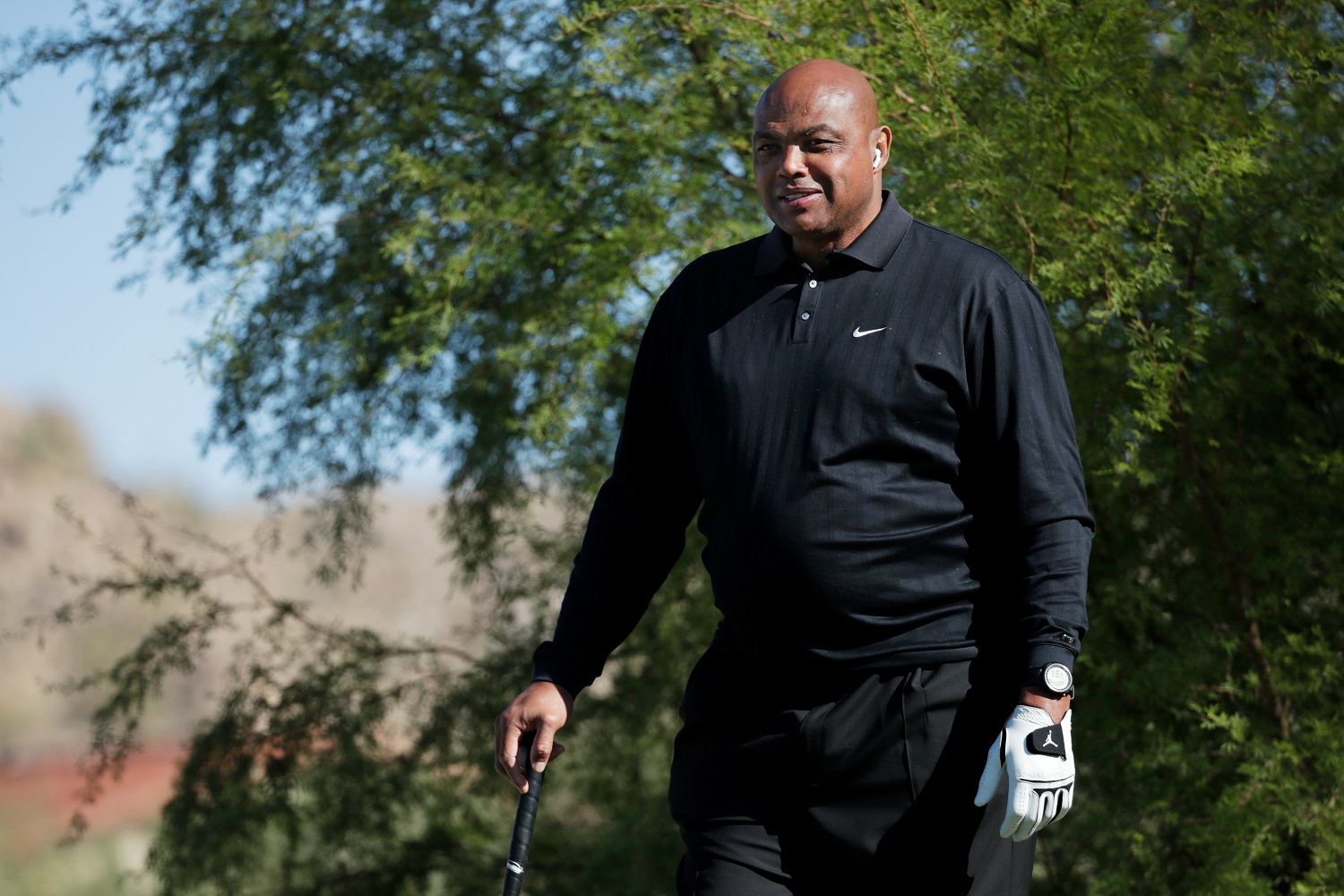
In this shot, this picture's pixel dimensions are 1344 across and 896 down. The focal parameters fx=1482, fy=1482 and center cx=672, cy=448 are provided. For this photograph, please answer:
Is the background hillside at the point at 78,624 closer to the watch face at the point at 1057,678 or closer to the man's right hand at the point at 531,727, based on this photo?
the man's right hand at the point at 531,727

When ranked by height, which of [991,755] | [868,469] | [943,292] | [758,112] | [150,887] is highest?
[758,112]

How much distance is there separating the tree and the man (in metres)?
1.33

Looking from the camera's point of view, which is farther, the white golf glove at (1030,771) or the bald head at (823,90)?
the bald head at (823,90)

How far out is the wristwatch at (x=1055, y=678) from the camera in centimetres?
193

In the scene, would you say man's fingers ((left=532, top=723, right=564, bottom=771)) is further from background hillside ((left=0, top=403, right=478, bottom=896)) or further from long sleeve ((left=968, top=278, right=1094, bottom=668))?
background hillside ((left=0, top=403, right=478, bottom=896))

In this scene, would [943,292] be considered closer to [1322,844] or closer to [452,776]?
[1322,844]

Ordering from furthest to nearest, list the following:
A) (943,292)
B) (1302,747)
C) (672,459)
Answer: (1302,747), (672,459), (943,292)

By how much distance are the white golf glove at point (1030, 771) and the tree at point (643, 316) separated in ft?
5.53

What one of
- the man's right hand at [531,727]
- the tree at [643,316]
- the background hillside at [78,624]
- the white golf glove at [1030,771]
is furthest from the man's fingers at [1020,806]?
the background hillside at [78,624]

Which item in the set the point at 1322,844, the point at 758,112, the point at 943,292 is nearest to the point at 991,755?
the point at 943,292

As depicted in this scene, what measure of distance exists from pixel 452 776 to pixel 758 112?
485 centimetres

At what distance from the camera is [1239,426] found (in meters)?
4.19

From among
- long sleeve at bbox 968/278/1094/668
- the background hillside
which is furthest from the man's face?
the background hillside

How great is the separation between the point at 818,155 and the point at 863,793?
925 millimetres
